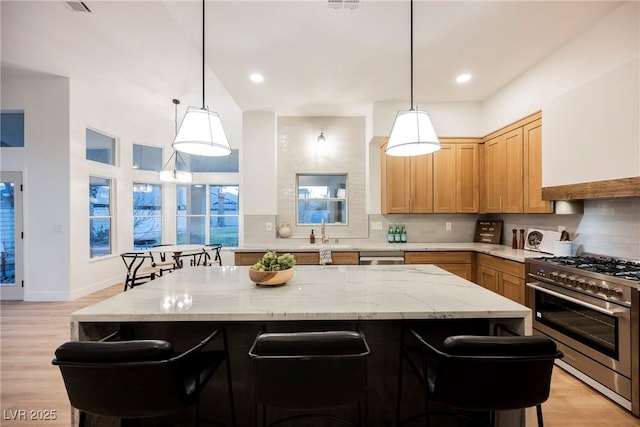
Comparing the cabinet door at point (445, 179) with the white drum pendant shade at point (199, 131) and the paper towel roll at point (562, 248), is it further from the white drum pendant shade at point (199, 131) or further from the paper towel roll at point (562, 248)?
the white drum pendant shade at point (199, 131)

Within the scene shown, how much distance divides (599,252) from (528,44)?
6.69 ft

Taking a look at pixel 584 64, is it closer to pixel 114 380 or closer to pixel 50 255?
pixel 114 380

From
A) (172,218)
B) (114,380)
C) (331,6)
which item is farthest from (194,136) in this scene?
(172,218)

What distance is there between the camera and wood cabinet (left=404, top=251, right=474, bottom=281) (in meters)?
3.70

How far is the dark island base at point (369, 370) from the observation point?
5.51 feet

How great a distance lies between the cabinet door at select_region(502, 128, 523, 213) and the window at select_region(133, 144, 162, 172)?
6.50 m

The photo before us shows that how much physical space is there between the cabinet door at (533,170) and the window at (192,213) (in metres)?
6.02

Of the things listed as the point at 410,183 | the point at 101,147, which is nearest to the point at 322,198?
the point at 410,183

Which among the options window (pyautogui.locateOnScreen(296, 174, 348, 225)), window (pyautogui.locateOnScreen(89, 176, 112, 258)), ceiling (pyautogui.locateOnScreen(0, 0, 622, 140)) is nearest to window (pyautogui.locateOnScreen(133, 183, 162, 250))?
window (pyautogui.locateOnScreen(89, 176, 112, 258))

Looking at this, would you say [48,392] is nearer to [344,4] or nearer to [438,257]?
[344,4]

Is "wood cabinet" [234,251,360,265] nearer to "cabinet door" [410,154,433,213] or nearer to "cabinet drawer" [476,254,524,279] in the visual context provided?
"cabinet door" [410,154,433,213]

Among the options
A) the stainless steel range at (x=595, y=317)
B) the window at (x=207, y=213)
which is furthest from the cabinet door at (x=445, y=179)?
Result: the window at (x=207, y=213)

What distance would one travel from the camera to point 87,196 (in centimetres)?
473

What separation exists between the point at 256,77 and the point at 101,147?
147 inches
